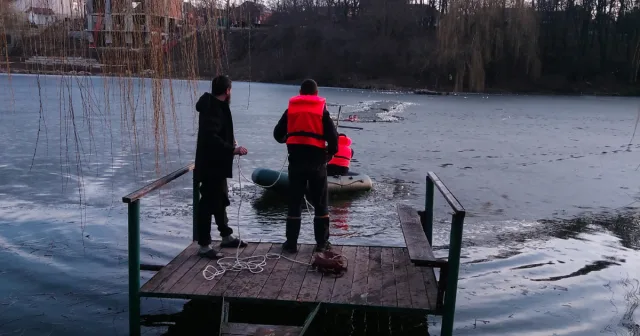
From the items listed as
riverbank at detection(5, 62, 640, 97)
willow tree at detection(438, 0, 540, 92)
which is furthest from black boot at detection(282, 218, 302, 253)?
riverbank at detection(5, 62, 640, 97)

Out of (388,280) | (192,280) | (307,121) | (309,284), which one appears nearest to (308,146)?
(307,121)

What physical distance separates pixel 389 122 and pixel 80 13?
2735cm

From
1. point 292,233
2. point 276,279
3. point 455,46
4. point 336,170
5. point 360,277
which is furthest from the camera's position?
point 455,46

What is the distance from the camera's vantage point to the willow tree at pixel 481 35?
46.9 m

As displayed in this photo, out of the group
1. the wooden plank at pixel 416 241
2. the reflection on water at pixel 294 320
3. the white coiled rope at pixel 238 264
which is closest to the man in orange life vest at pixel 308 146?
the white coiled rope at pixel 238 264

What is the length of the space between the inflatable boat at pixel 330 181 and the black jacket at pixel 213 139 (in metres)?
5.81

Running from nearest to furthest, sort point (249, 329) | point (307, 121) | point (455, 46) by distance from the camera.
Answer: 1. point (249, 329)
2. point (307, 121)
3. point (455, 46)

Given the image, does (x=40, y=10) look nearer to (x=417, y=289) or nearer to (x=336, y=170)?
(x=417, y=289)

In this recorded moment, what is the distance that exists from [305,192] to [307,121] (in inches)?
28.1

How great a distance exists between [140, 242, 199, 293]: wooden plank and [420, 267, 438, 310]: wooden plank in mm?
2136

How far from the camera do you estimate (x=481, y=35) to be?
156ft

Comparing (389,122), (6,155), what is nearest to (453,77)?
(389,122)

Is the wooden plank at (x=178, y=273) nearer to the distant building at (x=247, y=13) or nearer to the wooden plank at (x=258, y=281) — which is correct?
the wooden plank at (x=258, y=281)

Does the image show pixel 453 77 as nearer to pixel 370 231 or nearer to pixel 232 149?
pixel 370 231
